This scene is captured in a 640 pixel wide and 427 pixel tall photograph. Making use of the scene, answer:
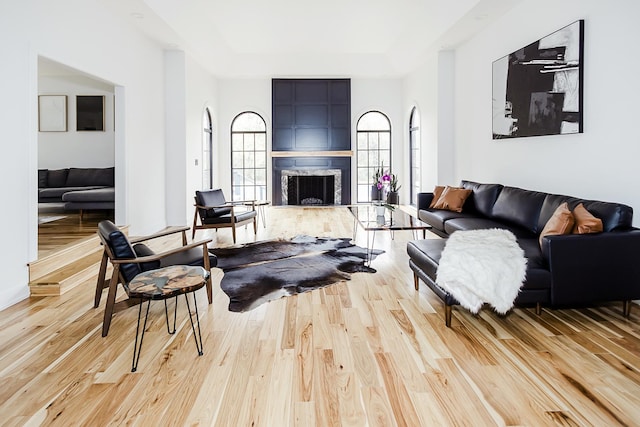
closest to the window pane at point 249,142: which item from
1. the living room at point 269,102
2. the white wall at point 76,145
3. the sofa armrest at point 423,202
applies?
the living room at point 269,102

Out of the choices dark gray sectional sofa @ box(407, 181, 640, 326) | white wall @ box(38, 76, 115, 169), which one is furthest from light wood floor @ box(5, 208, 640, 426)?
white wall @ box(38, 76, 115, 169)

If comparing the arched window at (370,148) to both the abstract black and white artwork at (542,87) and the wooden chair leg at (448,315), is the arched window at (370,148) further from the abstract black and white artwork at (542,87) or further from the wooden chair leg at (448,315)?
the wooden chair leg at (448,315)

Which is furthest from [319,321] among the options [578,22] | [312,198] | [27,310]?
[312,198]

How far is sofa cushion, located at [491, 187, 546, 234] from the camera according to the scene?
4.73 meters

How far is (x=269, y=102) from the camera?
11305mm

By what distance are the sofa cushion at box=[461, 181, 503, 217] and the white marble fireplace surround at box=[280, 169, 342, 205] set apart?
16.9ft

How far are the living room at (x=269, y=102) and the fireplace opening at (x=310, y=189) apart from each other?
1647 mm

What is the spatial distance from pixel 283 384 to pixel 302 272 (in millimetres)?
2374

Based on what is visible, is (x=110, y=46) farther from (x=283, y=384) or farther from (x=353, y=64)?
(x=353, y=64)

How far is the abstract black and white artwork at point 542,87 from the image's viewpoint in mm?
4496

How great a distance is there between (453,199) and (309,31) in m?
4.36

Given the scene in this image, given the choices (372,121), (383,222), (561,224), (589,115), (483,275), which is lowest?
(483,275)

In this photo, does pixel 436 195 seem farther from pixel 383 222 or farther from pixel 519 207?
pixel 519 207

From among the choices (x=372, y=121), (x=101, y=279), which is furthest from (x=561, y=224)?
(x=372, y=121)
